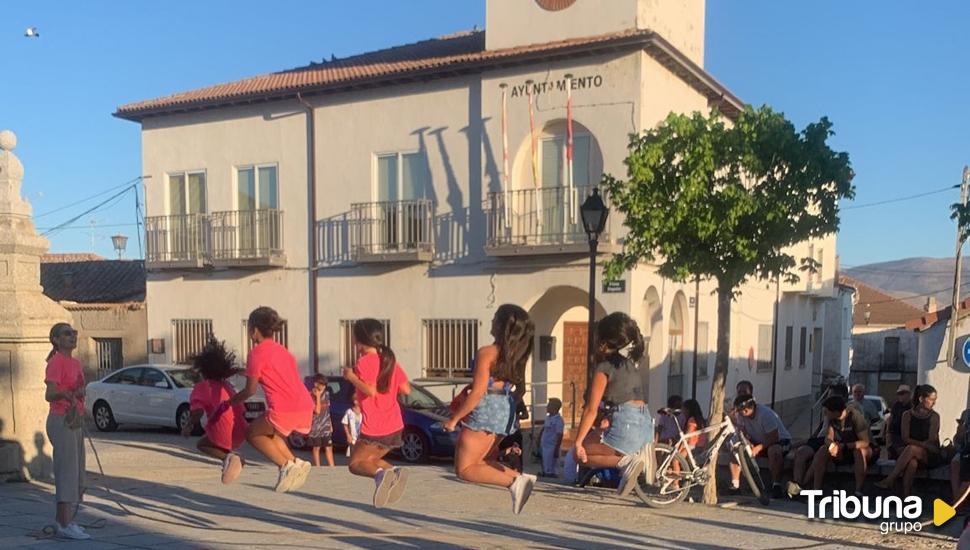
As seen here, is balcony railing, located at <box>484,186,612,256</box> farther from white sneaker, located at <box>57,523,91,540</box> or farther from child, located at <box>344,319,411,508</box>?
white sneaker, located at <box>57,523,91,540</box>

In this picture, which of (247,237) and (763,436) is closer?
(763,436)

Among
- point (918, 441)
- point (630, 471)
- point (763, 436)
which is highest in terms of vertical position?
point (630, 471)

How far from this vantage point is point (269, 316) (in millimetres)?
7312

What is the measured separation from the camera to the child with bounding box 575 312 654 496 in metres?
7.06

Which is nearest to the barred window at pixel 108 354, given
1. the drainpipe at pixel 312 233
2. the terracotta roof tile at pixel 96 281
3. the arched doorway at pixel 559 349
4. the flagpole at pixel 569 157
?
the terracotta roof tile at pixel 96 281

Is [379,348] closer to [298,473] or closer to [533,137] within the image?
[298,473]

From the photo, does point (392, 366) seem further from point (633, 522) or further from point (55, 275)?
point (55, 275)

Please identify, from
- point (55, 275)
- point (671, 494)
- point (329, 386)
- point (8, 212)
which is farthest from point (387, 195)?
point (55, 275)

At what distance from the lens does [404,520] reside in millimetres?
9055

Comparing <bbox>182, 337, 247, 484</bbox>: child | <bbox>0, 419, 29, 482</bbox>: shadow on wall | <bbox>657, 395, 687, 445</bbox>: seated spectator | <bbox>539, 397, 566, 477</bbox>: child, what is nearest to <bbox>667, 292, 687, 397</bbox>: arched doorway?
<bbox>539, 397, 566, 477</bbox>: child

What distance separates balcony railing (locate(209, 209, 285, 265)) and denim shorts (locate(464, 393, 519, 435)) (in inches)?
608

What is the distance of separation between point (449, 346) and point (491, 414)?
42.9 ft

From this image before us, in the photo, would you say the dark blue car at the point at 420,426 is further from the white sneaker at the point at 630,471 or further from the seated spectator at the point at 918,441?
the seated spectator at the point at 918,441

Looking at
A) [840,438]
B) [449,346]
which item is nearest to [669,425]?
[840,438]
